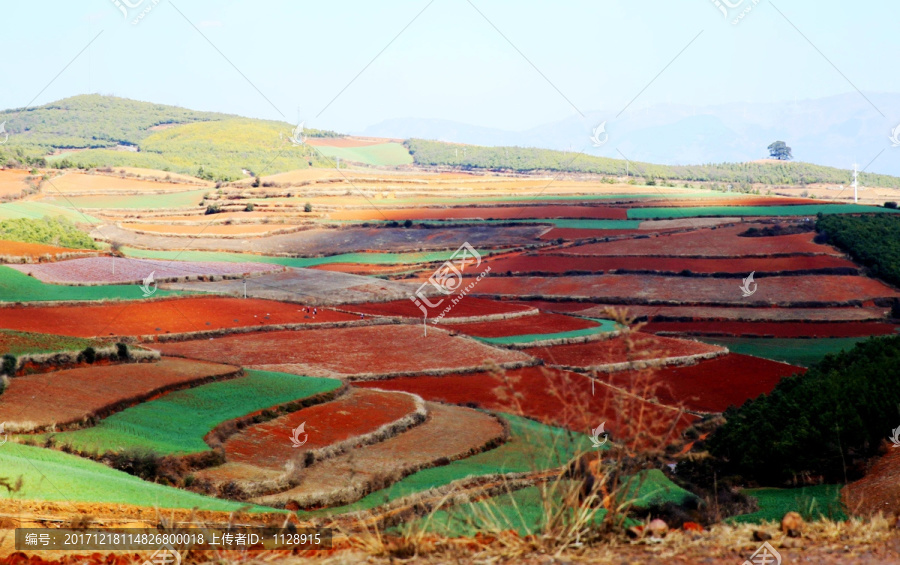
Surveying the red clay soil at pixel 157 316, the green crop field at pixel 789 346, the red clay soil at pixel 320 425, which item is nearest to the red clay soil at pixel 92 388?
the red clay soil at pixel 320 425

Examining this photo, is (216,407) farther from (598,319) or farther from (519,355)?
(598,319)

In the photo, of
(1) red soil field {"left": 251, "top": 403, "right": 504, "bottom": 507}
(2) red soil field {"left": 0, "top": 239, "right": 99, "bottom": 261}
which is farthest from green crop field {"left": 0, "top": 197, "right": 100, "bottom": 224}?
(1) red soil field {"left": 251, "top": 403, "right": 504, "bottom": 507}

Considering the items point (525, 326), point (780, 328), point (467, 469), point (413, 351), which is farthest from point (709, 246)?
point (467, 469)

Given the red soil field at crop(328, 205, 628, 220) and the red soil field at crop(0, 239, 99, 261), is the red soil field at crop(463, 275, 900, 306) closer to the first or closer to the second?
the red soil field at crop(0, 239, 99, 261)

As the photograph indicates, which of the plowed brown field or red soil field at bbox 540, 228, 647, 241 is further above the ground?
red soil field at bbox 540, 228, 647, 241

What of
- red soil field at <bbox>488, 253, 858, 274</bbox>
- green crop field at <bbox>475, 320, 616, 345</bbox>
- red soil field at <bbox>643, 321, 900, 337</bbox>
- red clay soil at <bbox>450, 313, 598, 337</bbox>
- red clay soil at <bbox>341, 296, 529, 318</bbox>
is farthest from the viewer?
red soil field at <bbox>488, 253, 858, 274</bbox>

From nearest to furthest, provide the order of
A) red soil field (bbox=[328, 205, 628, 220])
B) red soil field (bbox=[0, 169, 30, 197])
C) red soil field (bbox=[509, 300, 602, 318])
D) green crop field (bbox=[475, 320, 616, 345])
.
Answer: green crop field (bbox=[475, 320, 616, 345]) → red soil field (bbox=[509, 300, 602, 318]) → red soil field (bbox=[328, 205, 628, 220]) → red soil field (bbox=[0, 169, 30, 197])

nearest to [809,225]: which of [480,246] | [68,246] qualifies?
[480,246]
